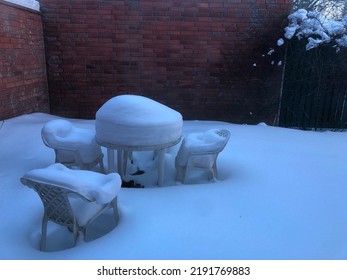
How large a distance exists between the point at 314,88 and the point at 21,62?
18.9 ft

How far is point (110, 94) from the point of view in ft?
21.5

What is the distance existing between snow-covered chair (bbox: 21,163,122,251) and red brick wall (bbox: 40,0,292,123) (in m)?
4.40

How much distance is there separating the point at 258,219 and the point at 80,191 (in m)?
1.43

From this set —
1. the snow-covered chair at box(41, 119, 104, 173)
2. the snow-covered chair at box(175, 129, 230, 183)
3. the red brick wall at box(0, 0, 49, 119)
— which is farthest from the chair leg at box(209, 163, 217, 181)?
the red brick wall at box(0, 0, 49, 119)

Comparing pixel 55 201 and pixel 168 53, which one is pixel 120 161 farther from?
pixel 168 53

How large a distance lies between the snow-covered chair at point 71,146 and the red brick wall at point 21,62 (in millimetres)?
1992

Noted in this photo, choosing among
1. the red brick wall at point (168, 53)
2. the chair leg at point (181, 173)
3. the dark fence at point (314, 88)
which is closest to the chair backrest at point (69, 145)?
the chair leg at point (181, 173)

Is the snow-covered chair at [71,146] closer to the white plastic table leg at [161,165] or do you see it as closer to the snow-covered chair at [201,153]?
the white plastic table leg at [161,165]

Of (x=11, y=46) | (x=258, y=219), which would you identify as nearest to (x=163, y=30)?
(x=11, y=46)

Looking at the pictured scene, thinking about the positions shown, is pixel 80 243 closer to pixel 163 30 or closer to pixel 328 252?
pixel 328 252

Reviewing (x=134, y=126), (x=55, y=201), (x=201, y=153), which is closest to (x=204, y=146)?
(x=201, y=153)

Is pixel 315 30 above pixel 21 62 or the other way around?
above

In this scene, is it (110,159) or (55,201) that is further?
(110,159)

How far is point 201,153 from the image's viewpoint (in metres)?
3.36
